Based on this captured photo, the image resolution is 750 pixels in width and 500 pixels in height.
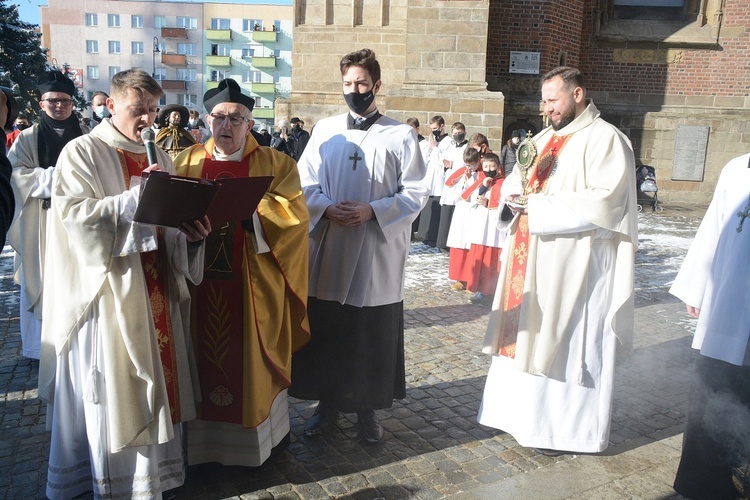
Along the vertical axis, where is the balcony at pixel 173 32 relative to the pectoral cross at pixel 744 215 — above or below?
above

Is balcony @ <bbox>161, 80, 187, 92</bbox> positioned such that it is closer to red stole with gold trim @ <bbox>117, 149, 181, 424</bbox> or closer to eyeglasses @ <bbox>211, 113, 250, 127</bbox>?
eyeglasses @ <bbox>211, 113, 250, 127</bbox>

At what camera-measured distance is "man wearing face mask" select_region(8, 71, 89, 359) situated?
4.90 m

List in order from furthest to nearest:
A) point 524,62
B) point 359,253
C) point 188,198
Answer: point 524,62, point 359,253, point 188,198

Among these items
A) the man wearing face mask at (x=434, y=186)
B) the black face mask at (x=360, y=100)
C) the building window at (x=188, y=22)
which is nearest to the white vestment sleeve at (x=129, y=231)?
the black face mask at (x=360, y=100)

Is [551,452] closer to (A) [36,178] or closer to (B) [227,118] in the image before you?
(B) [227,118]

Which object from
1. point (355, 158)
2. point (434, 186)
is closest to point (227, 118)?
point (355, 158)

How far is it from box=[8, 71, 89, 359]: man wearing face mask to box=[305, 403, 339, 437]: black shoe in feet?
7.97

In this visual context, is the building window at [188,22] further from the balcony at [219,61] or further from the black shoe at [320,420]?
the black shoe at [320,420]

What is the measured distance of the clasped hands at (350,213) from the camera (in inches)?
145

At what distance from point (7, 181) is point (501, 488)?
109 inches

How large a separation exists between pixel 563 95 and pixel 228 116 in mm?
1907

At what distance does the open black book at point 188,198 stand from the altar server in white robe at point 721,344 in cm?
224

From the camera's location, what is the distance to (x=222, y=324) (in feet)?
11.1

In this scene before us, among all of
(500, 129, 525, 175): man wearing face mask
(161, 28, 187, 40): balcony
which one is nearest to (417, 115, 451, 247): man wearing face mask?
(500, 129, 525, 175): man wearing face mask
